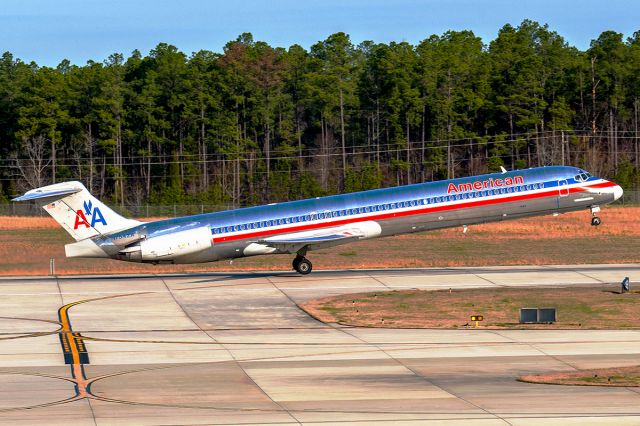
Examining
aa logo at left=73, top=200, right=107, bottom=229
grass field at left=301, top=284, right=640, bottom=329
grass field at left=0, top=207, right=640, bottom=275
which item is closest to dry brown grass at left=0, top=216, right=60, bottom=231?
grass field at left=0, top=207, right=640, bottom=275

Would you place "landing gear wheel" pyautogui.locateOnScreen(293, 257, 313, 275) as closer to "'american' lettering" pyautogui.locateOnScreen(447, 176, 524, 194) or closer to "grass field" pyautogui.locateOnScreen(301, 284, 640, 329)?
"'american' lettering" pyautogui.locateOnScreen(447, 176, 524, 194)

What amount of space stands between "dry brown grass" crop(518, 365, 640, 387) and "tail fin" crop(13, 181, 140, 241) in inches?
1171

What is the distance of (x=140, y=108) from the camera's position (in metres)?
138

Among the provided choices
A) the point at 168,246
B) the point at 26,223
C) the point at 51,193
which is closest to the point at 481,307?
the point at 168,246

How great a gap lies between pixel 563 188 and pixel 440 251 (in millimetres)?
14394

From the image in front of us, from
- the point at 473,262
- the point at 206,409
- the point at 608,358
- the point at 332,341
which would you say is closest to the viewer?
the point at 206,409

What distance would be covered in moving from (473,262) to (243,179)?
74931 mm

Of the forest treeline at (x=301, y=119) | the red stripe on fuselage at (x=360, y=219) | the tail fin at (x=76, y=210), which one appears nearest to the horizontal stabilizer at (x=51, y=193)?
the tail fin at (x=76, y=210)

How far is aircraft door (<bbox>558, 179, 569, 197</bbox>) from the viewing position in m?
55.9

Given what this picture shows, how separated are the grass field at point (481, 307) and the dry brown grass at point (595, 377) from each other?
30.0ft

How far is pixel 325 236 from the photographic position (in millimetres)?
54531

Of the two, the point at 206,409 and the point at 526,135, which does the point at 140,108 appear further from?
the point at 206,409

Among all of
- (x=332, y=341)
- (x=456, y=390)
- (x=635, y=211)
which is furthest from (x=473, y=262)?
(x=635, y=211)

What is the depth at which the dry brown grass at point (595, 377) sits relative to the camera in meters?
28.3
